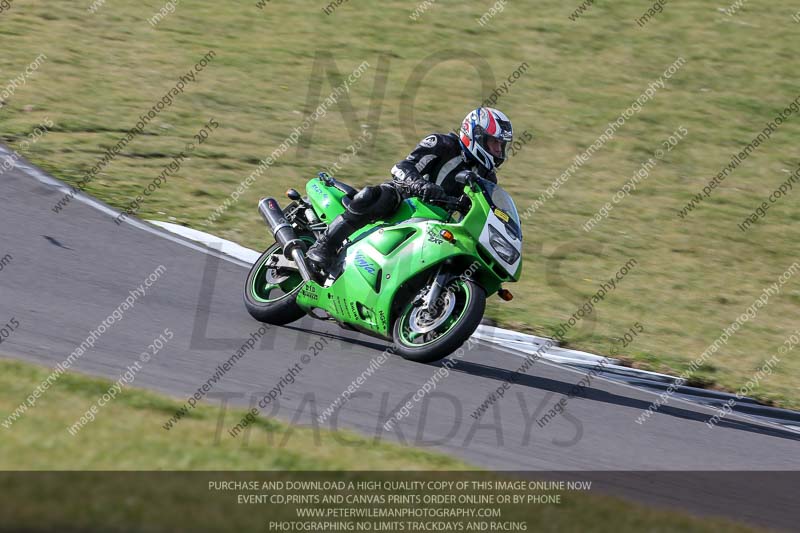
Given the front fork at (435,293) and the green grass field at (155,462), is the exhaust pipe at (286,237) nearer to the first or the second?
the front fork at (435,293)

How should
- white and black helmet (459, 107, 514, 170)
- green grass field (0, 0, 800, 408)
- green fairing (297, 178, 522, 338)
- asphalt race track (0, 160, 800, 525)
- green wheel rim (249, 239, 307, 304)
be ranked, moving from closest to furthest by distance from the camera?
asphalt race track (0, 160, 800, 525)
green fairing (297, 178, 522, 338)
white and black helmet (459, 107, 514, 170)
green wheel rim (249, 239, 307, 304)
green grass field (0, 0, 800, 408)

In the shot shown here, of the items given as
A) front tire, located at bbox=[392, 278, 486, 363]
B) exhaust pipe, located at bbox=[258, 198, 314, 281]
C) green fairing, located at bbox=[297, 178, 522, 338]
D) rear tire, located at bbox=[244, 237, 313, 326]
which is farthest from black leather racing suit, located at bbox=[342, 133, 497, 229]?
front tire, located at bbox=[392, 278, 486, 363]

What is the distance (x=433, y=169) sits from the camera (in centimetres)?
899

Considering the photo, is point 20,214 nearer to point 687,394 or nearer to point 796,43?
point 687,394

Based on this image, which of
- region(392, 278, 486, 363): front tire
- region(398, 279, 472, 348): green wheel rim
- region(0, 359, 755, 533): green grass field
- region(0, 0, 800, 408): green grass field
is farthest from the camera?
region(0, 0, 800, 408): green grass field

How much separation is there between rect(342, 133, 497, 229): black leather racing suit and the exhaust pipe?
471 mm

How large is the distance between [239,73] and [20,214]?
25.3 feet

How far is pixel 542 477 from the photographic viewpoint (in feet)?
21.1

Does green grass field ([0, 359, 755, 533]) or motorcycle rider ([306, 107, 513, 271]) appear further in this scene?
motorcycle rider ([306, 107, 513, 271])

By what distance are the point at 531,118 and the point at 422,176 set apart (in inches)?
372

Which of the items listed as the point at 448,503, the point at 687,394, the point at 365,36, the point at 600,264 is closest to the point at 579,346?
the point at 687,394

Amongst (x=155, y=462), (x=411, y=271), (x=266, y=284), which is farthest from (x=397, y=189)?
(x=155, y=462)

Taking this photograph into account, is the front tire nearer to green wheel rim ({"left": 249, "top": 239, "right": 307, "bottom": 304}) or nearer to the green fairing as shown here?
the green fairing

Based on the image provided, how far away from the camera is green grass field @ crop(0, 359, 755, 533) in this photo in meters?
4.66
